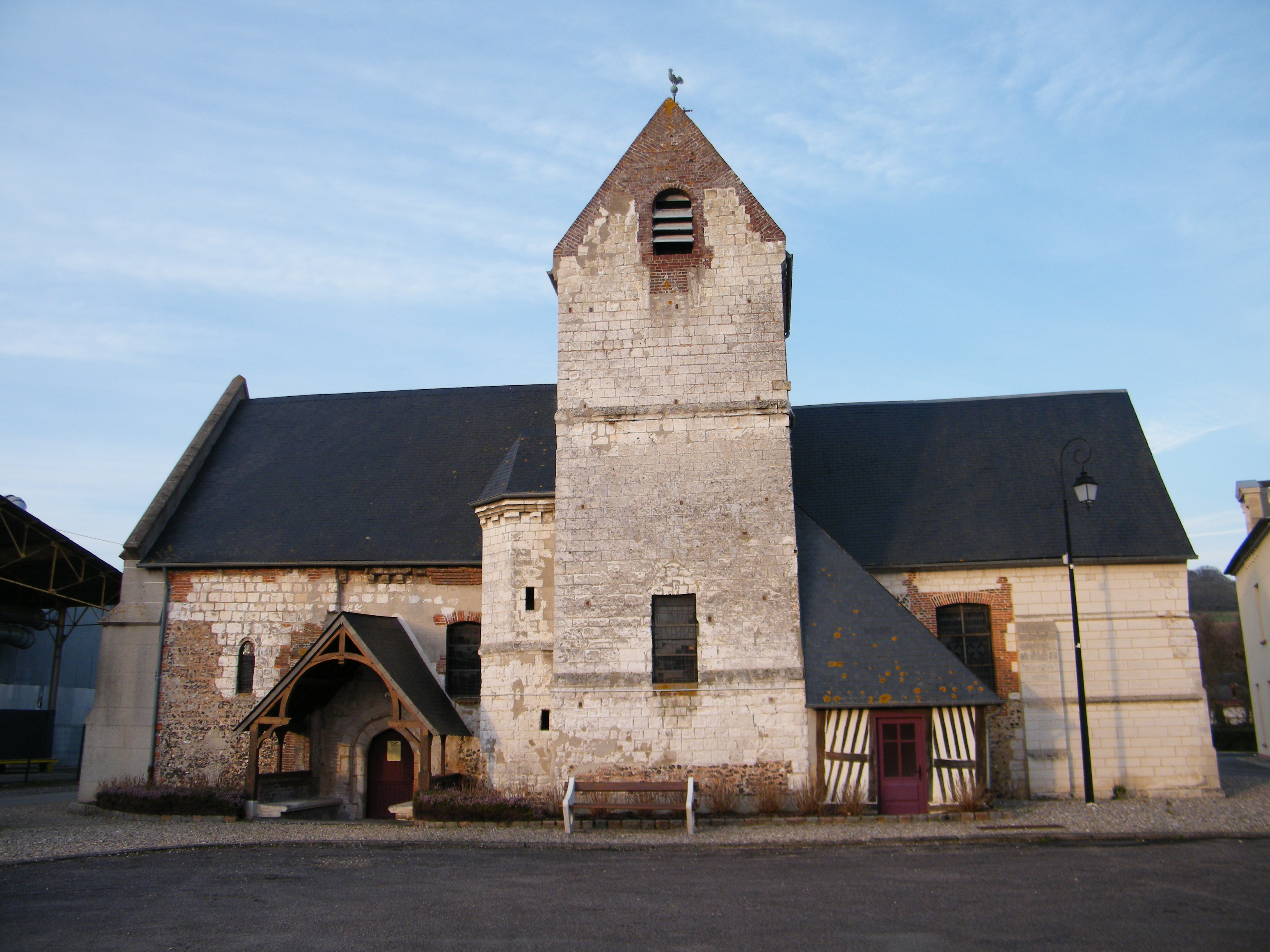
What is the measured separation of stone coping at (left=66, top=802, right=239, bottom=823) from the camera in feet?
51.9

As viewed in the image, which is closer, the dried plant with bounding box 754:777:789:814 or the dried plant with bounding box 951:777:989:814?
the dried plant with bounding box 951:777:989:814

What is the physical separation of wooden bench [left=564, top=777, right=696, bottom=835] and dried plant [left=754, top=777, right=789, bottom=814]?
3.25ft

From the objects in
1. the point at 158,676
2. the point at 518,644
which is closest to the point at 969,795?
the point at 518,644

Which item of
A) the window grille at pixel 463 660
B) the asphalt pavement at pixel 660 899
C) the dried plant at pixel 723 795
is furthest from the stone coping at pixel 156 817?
the dried plant at pixel 723 795

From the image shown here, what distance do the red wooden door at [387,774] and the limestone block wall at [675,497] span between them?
4224 mm

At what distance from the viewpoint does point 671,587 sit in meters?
15.3

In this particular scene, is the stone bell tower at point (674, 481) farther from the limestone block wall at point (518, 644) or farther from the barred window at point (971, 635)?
the barred window at point (971, 635)

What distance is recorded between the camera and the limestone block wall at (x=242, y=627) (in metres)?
18.2

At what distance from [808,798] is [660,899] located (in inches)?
228

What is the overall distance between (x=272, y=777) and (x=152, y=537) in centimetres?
592

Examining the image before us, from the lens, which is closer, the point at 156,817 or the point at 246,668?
the point at 156,817

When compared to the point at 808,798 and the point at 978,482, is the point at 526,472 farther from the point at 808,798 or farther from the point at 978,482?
the point at 978,482

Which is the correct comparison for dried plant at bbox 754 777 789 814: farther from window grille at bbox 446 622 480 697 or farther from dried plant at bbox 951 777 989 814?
window grille at bbox 446 622 480 697

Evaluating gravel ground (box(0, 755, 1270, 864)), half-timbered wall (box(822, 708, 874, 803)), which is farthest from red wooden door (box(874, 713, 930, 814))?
gravel ground (box(0, 755, 1270, 864))
